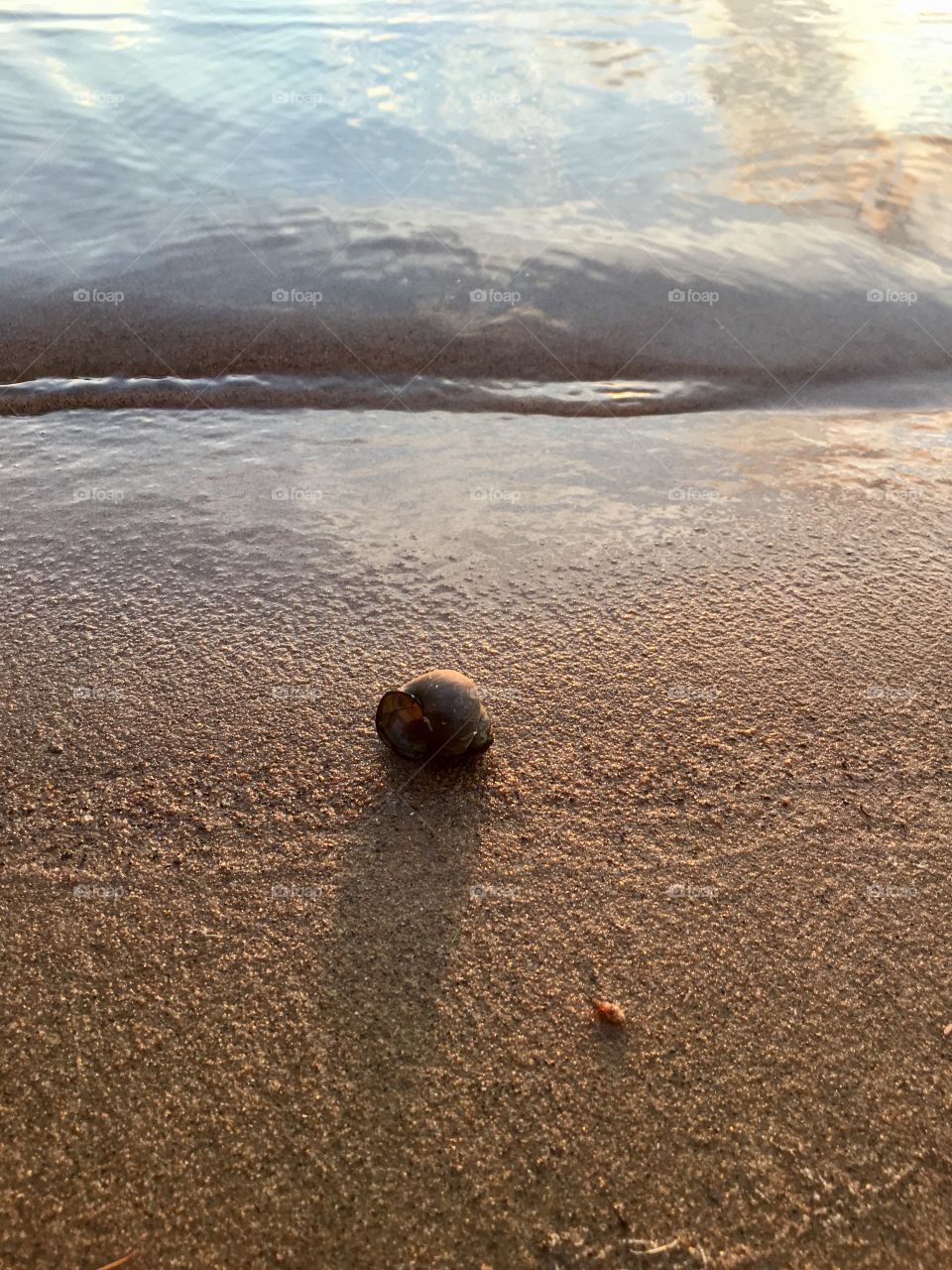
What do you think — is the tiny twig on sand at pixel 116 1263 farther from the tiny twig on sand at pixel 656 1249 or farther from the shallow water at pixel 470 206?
the shallow water at pixel 470 206

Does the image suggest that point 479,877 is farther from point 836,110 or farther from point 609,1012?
point 836,110

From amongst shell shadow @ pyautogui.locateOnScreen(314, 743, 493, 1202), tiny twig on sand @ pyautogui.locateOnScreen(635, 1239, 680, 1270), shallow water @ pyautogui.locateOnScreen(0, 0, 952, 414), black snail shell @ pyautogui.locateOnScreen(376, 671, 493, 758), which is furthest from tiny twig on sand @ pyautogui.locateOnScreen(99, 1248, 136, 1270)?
shallow water @ pyautogui.locateOnScreen(0, 0, 952, 414)

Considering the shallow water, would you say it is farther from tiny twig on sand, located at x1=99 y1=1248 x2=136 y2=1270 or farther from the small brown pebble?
tiny twig on sand, located at x1=99 y1=1248 x2=136 y2=1270

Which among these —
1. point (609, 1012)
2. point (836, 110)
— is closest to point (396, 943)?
point (609, 1012)

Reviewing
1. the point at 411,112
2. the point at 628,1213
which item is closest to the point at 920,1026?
the point at 628,1213

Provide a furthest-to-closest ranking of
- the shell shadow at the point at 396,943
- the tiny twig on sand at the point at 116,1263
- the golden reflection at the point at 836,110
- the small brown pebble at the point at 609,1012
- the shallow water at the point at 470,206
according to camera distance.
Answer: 1. the golden reflection at the point at 836,110
2. the shallow water at the point at 470,206
3. the small brown pebble at the point at 609,1012
4. the shell shadow at the point at 396,943
5. the tiny twig on sand at the point at 116,1263

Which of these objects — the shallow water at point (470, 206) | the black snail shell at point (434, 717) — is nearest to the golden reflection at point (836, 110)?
the shallow water at point (470, 206)

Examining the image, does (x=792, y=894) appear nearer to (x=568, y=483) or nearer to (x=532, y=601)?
(x=532, y=601)
